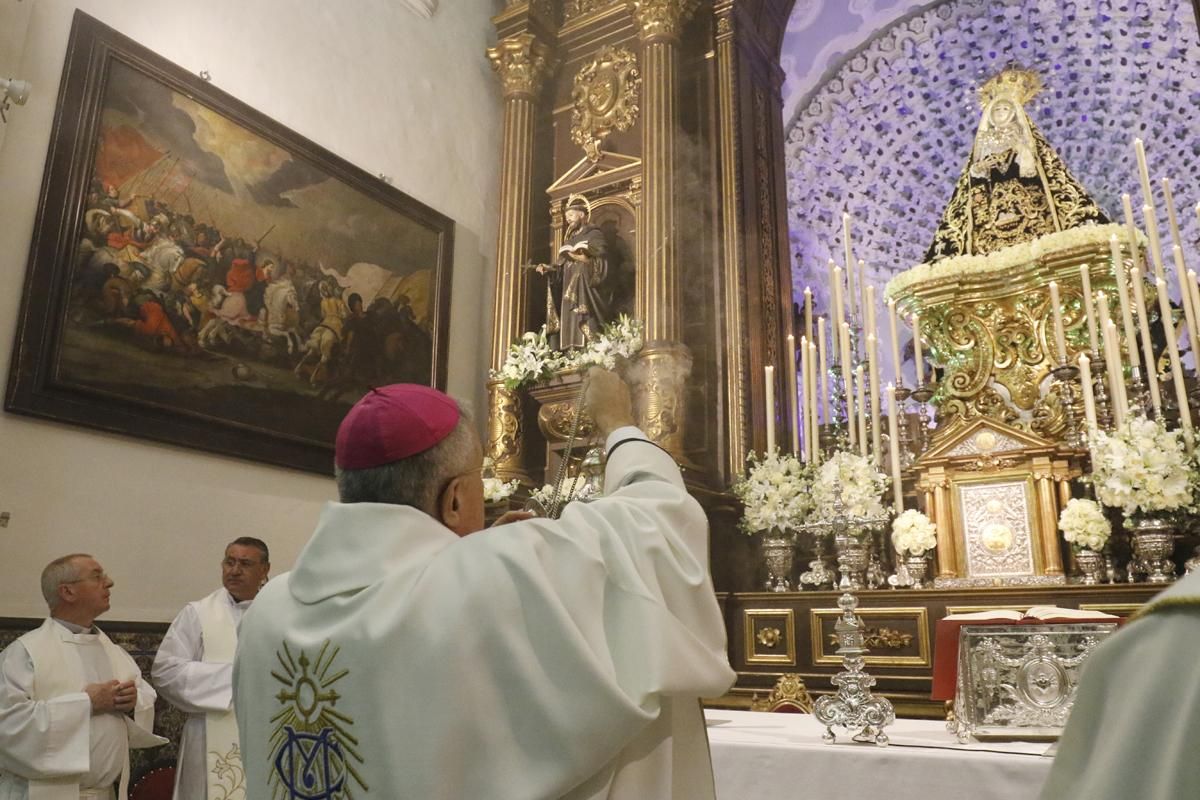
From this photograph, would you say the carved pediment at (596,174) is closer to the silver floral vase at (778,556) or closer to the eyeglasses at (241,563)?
the silver floral vase at (778,556)

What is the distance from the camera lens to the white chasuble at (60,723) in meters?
3.59

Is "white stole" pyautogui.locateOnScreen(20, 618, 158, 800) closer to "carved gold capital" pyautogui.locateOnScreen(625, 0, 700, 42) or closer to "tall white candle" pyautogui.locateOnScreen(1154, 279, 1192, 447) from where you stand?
"tall white candle" pyautogui.locateOnScreen(1154, 279, 1192, 447)

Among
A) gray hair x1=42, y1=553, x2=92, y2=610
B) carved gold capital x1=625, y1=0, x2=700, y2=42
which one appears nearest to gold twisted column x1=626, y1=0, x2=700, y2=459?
carved gold capital x1=625, y1=0, x2=700, y2=42

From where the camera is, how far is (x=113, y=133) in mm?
5297

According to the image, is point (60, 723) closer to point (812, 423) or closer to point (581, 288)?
point (812, 423)

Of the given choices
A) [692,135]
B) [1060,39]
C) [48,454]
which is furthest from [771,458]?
[1060,39]

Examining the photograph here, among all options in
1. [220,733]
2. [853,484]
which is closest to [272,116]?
[220,733]

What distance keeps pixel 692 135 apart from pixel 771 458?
9.50ft

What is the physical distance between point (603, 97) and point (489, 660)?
6742 millimetres

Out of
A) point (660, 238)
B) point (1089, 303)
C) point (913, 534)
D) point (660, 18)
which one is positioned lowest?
point (913, 534)

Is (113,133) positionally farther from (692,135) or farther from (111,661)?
(692,135)

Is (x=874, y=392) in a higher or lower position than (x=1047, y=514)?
higher

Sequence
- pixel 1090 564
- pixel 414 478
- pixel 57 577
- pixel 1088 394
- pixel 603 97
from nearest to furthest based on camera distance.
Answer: pixel 414 478 < pixel 57 577 < pixel 1090 564 < pixel 1088 394 < pixel 603 97

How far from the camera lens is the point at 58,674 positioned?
387cm
